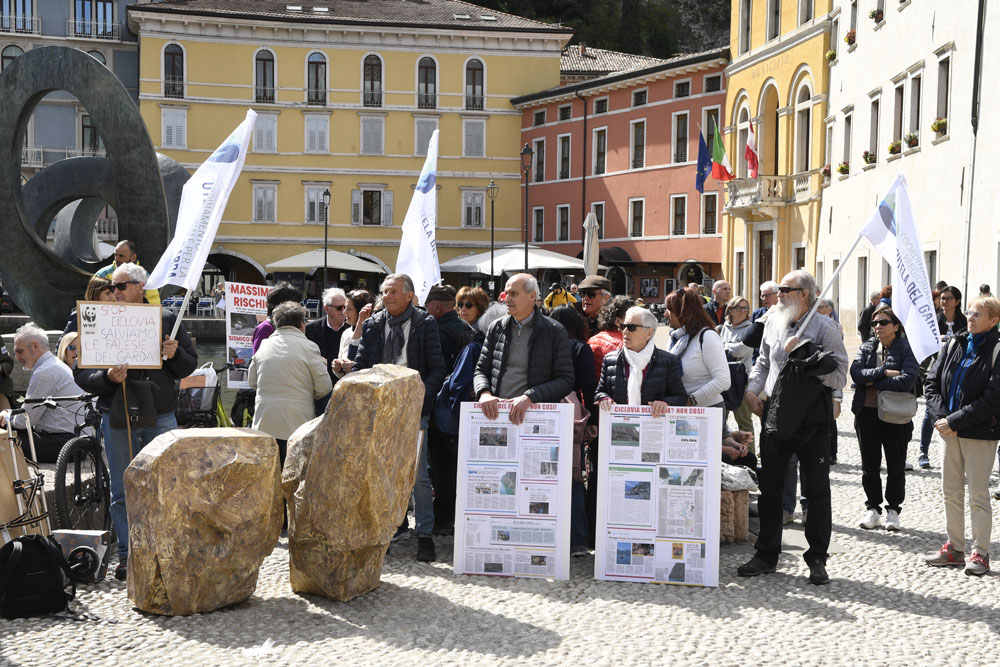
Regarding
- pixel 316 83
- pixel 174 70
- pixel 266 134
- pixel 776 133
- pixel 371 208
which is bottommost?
pixel 371 208

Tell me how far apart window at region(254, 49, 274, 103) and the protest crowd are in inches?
1698

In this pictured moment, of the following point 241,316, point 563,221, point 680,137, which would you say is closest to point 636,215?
point 680,137

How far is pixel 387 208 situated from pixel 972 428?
4446 centimetres

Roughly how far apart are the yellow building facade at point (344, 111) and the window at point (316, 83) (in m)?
0.06

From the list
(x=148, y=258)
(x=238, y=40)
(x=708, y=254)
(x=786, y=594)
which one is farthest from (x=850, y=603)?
(x=238, y=40)

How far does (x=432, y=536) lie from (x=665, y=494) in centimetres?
173

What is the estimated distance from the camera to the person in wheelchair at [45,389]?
7621 millimetres

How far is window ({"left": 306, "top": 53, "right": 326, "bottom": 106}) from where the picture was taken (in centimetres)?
4956

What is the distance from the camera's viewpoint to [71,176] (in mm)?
14992

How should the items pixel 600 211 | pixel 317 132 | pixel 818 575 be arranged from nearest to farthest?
pixel 818 575, pixel 600 211, pixel 317 132

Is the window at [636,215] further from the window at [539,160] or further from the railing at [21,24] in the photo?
the railing at [21,24]

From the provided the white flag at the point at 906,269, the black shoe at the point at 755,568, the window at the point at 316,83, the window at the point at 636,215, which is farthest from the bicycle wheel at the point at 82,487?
the window at the point at 316,83

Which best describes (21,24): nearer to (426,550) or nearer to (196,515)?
(426,550)

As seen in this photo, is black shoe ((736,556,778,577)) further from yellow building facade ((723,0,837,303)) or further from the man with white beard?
yellow building facade ((723,0,837,303))
